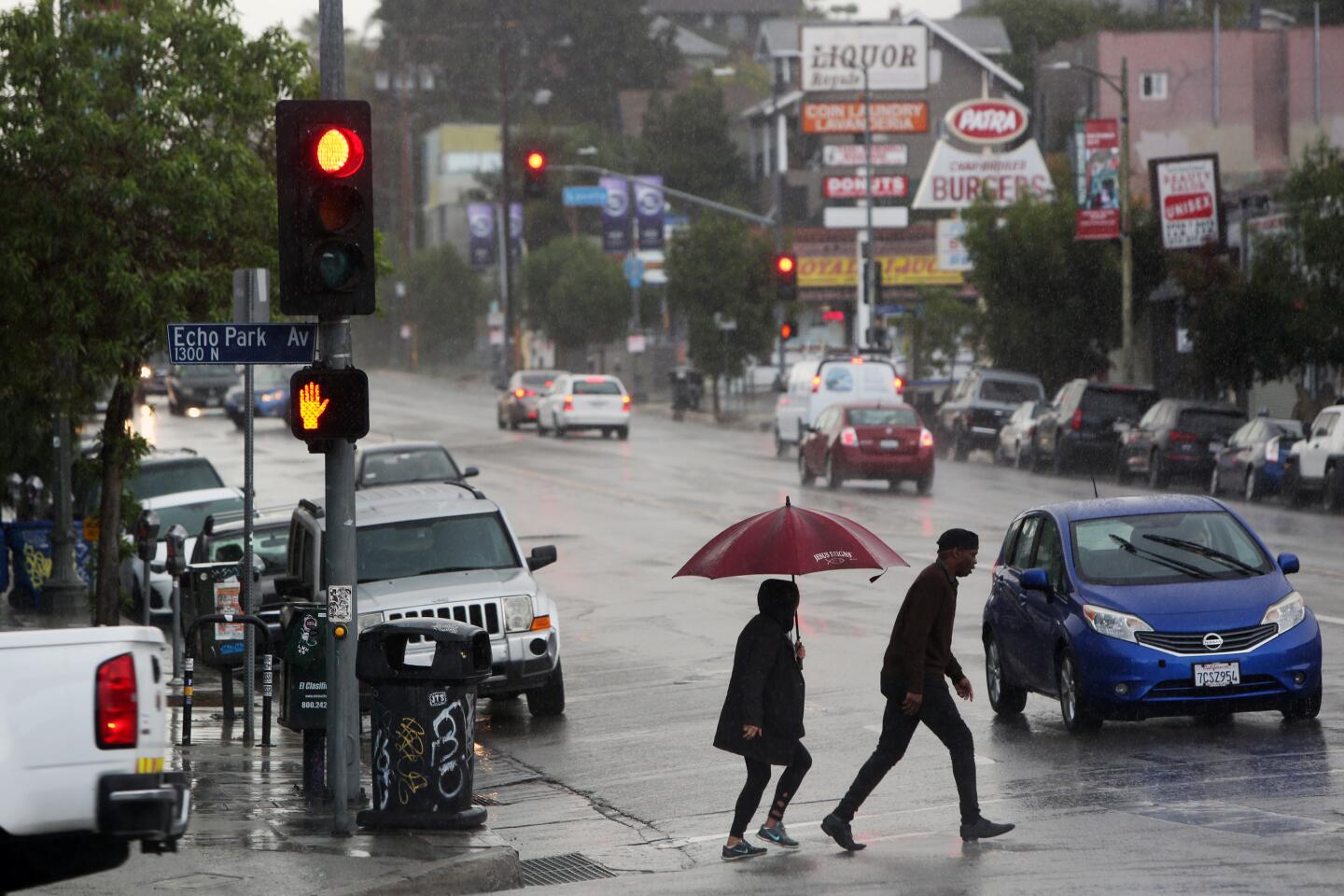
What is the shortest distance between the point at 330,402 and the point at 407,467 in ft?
67.7

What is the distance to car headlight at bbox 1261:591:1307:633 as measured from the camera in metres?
13.1

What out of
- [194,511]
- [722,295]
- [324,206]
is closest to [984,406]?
[722,295]

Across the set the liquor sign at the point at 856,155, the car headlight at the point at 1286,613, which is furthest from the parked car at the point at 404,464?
the liquor sign at the point at 856,155

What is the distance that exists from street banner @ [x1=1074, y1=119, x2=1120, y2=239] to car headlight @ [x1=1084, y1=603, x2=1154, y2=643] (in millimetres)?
36090

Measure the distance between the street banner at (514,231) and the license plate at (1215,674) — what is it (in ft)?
240

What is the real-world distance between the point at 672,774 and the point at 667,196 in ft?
283

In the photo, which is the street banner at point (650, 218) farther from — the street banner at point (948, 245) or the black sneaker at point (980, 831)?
the black sneaker at point (980, 831)

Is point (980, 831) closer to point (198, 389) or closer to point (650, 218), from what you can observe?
point (198, 389)

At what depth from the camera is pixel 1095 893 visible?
8.75 meters

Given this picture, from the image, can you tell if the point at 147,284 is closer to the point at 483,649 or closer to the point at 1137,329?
the point at 483,649

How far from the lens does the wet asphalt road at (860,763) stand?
31.4 ft

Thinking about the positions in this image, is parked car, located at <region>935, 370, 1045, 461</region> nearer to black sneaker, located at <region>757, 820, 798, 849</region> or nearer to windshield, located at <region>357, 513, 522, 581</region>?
windshield, located at <region>357, 513, 522, 581</region>

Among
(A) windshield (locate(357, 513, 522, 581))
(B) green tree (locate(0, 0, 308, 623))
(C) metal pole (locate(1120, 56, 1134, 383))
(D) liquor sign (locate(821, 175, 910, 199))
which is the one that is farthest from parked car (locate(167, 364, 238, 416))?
(A) windshield (locate(357, 513, 522, 581))

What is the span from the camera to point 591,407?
53031mm
